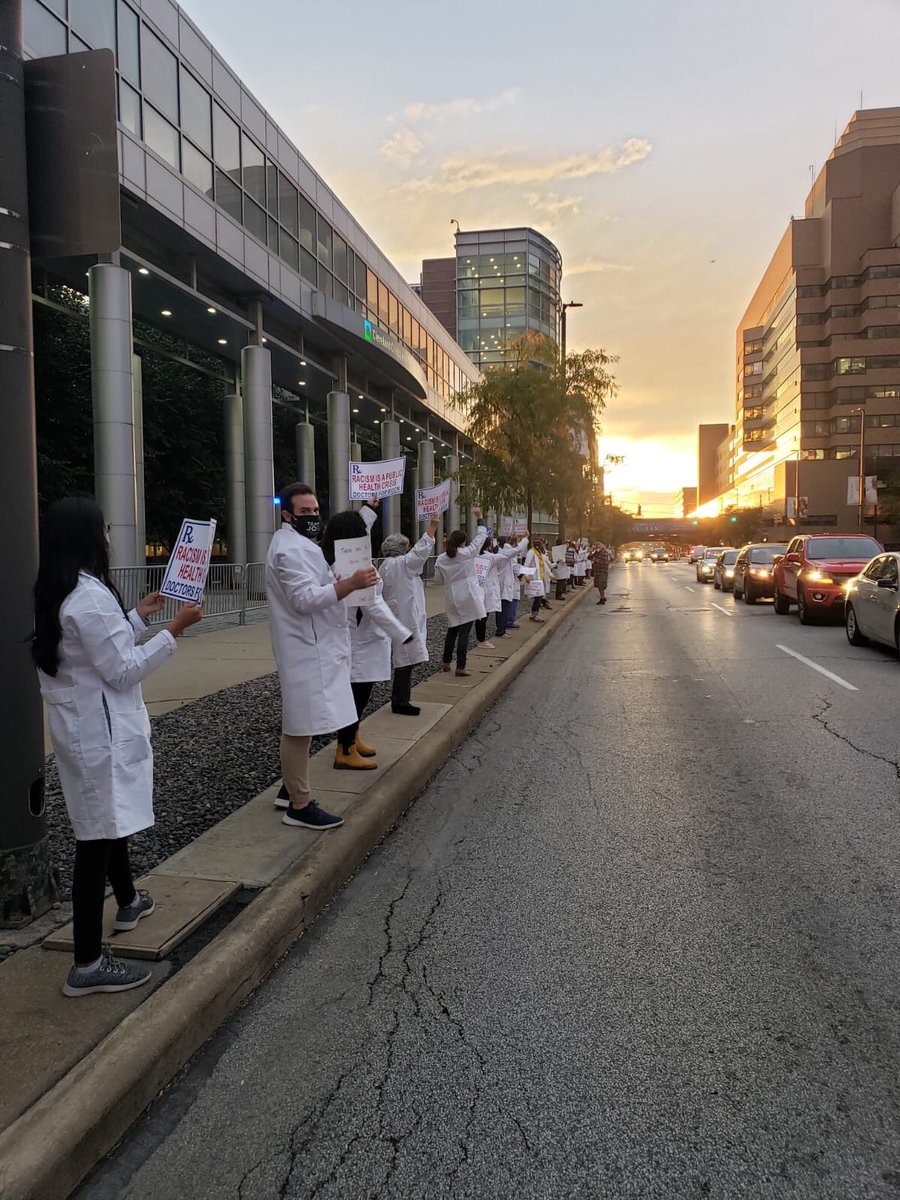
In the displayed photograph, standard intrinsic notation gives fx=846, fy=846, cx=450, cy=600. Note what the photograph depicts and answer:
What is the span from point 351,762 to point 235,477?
2072cm

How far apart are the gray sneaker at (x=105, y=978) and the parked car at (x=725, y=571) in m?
30.2

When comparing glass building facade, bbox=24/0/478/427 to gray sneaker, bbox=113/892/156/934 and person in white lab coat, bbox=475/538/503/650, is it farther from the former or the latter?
gray sneaker, bbox=113/892/156/934

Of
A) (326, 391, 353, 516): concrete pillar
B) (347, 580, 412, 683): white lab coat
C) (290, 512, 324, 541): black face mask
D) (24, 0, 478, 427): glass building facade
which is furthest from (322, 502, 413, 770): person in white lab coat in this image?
(326, 391, 353, 516): concrete pillar

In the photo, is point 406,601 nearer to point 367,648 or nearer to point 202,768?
point 367,648

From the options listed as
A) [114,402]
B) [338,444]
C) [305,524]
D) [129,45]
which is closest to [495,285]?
[338,444]

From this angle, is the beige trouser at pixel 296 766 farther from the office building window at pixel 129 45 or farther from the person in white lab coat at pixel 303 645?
the office building window at pixel 129 45

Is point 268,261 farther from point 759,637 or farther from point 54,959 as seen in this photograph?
point 54,959

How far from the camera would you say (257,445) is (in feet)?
69.5

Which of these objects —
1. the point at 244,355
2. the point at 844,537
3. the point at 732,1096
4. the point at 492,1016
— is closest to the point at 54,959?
the point at 492,1016

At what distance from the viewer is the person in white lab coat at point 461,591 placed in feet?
33.9

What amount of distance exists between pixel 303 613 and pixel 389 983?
2.04m

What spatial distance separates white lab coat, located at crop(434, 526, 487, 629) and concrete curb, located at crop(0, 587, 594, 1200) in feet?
18.1

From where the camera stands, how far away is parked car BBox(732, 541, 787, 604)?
23.9 m

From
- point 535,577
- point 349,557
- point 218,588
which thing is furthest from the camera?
point 535,577
